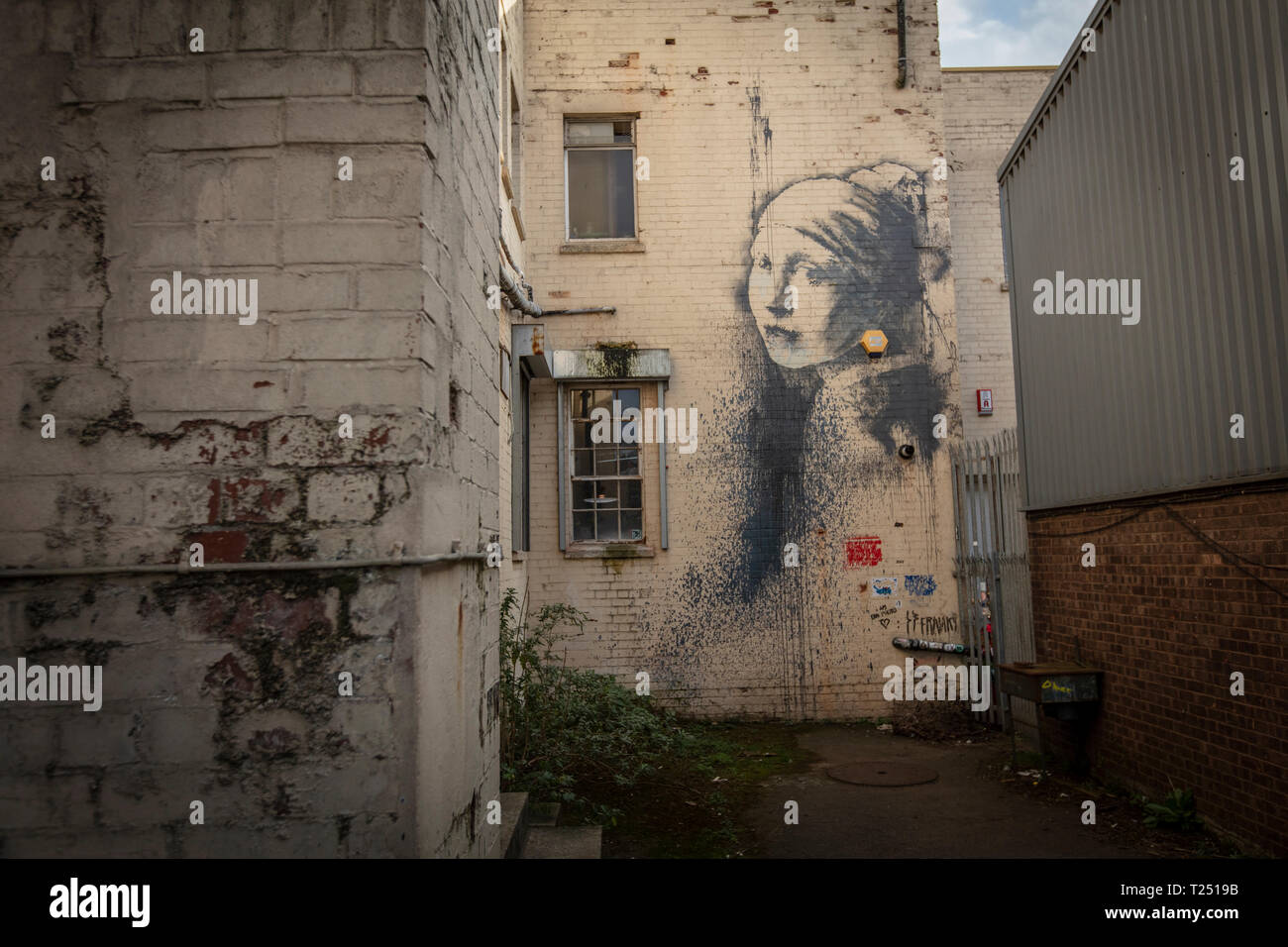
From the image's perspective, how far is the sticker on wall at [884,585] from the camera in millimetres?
8961

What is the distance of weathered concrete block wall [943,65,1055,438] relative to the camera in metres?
10.7

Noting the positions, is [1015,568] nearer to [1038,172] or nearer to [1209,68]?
[1038,172]

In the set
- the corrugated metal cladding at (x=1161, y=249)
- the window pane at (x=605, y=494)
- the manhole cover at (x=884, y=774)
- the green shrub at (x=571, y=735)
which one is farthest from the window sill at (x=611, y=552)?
the corrugated metal cladding at (x=1161, y=249)

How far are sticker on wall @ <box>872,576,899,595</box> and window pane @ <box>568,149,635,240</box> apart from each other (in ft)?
15.1

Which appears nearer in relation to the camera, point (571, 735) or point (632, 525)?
point (571, 735)

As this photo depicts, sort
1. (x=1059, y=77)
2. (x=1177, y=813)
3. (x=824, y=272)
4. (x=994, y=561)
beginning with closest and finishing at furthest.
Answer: (x=1177, y=813) → (x=1059, y=77) → (x=994, y=561) → (x=824, y=272)

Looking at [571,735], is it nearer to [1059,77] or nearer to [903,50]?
[1059,77]

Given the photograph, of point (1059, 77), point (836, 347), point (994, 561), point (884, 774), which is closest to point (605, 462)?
point (836, 347)

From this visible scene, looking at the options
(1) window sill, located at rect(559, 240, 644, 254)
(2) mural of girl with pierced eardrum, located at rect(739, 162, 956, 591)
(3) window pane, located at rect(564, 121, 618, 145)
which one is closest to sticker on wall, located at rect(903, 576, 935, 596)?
(2) mural of girl with pierced eardrum, located at rect(739, 162, 956, 591)

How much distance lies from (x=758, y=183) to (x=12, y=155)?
760 cm

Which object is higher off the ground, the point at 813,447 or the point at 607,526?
the point at 813,447

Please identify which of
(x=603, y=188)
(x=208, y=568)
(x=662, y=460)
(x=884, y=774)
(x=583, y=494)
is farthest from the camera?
(x=603, y=188)

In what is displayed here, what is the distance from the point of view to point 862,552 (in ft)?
29.5

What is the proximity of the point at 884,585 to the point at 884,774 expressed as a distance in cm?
246
